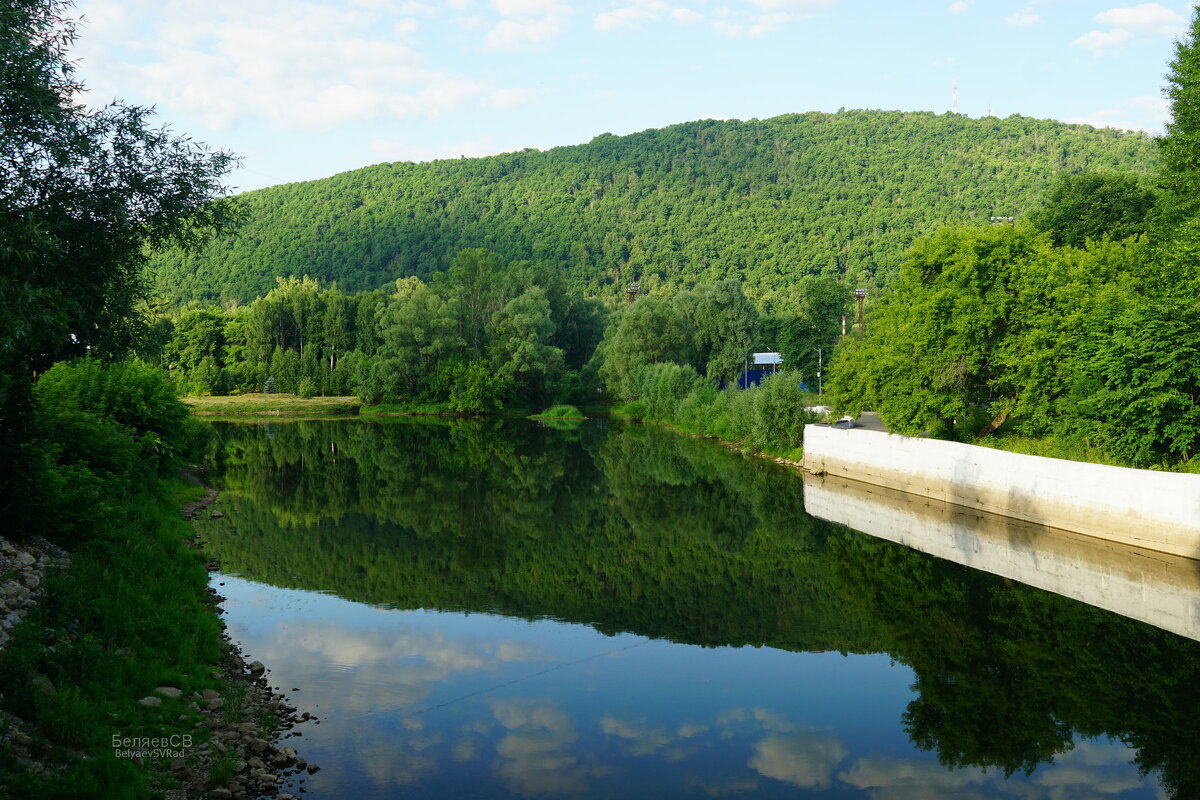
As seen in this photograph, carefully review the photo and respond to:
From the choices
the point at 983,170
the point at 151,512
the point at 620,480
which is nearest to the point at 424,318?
the point at 620,480

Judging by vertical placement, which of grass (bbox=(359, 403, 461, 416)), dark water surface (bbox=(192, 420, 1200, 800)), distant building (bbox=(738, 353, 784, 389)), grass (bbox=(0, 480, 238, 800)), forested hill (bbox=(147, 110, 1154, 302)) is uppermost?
forested hill (bbox=(147, 110, 1154, 302))

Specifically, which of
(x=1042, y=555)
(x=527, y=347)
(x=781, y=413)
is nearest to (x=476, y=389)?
(x=527, y=347)

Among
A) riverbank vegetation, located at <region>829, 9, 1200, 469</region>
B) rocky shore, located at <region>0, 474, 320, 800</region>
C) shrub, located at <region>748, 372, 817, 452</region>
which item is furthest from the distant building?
rocky shore, located at <region>0, 474, 320, 800</region>

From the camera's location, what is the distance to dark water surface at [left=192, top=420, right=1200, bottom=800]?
41.7ft

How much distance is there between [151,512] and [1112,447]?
89.9 feet

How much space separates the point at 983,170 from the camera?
14650 centimetres

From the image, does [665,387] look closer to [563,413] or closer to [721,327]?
[721,327]

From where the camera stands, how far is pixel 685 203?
572 ft

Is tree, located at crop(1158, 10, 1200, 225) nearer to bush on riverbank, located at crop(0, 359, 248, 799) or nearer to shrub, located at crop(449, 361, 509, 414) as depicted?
bush on riverbank, located at crop(0, 359, 248, 799)

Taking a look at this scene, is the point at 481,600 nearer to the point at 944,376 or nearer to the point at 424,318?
the point at 944,376

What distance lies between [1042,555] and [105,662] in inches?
923

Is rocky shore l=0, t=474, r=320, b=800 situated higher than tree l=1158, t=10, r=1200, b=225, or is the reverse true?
tree l=1158, t=10, r=1200, b=225

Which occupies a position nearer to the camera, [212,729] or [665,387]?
[212,729]

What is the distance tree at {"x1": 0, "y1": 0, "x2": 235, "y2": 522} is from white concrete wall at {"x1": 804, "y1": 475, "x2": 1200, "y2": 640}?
839 inches
